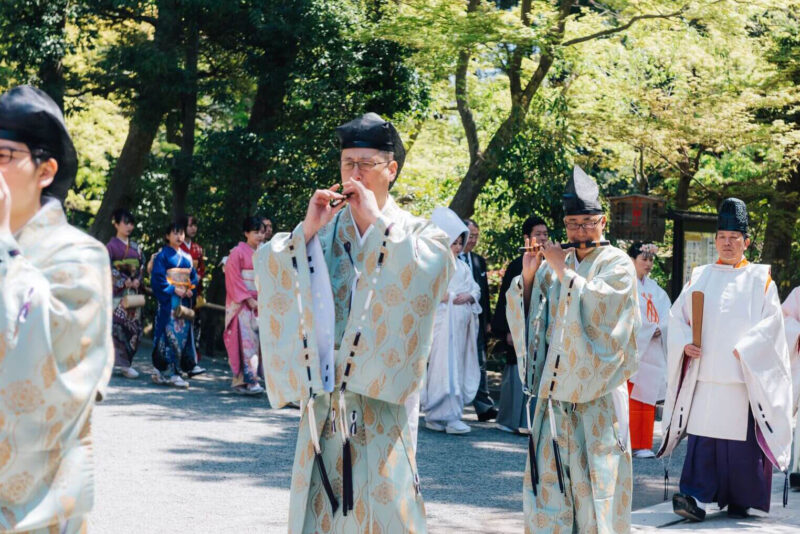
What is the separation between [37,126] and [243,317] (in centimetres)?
890

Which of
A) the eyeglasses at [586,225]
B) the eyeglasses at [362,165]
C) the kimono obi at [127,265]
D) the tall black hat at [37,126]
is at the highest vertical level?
the tall black hat at [37,126]

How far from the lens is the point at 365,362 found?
3.72 metres

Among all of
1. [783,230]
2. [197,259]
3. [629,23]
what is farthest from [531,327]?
[783,230]

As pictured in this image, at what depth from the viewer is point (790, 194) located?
15.9m

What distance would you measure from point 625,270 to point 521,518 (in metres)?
2.19

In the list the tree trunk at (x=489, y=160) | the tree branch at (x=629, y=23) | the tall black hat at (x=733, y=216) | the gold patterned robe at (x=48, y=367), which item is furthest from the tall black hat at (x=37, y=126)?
the tree trunk at (x=489, y=160)

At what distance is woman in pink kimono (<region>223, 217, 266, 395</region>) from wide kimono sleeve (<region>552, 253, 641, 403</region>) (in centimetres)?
686

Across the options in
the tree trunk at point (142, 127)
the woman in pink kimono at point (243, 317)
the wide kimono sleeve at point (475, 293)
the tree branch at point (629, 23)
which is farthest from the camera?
the tree trunk at point (142, 127)

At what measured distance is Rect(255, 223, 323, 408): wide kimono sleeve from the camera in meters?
3.76

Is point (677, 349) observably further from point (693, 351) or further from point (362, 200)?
point (362, 200)

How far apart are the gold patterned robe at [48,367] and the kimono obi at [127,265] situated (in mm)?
9238

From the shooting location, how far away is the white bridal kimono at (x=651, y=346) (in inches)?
382

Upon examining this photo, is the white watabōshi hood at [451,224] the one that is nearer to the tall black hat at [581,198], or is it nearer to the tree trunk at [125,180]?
the tall black hat at [581,198]

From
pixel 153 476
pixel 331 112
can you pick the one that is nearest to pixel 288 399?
pixel 153 476
